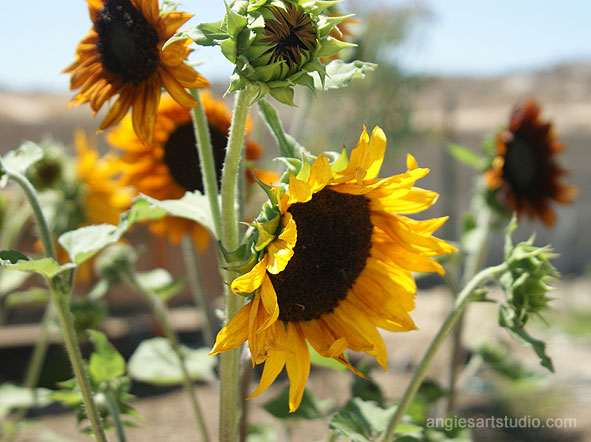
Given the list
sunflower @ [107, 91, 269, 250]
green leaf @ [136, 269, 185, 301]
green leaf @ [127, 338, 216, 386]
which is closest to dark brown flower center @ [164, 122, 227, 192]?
sunflower @ [107, 91, 269, 250]

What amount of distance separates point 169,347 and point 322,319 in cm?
47

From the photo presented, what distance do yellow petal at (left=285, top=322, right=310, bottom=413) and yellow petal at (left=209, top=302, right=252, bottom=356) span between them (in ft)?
0.19

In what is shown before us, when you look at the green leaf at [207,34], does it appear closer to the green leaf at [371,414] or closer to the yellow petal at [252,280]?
the yellow petal at [252,280]

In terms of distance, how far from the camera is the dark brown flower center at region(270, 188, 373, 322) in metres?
0.53

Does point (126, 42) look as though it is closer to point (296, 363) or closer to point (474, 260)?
point (296, 363)

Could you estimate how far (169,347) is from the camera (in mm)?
964

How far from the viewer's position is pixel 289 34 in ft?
1.44

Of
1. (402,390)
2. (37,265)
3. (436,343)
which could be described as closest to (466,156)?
(436,343)

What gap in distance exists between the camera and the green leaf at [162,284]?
959 mm

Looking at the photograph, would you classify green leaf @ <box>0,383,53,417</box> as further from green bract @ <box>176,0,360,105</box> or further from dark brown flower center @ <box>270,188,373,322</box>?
green bract @ <box>176,0,360,105</box>

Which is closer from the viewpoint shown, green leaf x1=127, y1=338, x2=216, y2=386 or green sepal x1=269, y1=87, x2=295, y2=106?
green sepal x1=269, y1=87, x2=295, y2=106

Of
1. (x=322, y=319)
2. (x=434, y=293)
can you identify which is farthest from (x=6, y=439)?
(x=434, y=293)

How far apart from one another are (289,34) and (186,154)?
591 millimetres

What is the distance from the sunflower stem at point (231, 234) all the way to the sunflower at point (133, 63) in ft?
0.20
